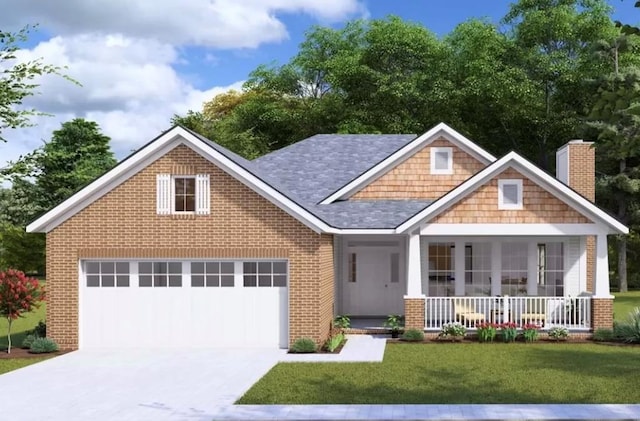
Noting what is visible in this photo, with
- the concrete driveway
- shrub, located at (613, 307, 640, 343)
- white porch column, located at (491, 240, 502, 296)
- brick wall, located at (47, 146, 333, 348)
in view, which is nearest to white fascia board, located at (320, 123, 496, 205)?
white porch column, located at (491, 240, 502, 296)

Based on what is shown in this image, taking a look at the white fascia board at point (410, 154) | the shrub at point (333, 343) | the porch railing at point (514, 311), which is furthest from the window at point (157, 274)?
the porch railing at point (514, 311)

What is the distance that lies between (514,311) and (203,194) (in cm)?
976

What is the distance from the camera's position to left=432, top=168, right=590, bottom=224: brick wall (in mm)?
19766

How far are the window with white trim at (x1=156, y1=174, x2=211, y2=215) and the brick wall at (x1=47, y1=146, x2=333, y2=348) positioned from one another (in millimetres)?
152

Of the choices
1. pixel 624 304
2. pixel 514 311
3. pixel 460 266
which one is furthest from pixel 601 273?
pixel 624 304

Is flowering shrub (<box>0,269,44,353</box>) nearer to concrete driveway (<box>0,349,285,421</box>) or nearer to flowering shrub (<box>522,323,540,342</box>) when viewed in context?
concrete driveway (<box>0,349,285,421</box>)

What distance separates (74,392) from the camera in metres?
13.0

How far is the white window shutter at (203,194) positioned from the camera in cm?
1831

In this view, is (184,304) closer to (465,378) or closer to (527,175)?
(465,378)

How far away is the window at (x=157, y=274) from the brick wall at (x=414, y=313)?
20.9 ft

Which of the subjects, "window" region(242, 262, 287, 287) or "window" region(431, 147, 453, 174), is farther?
"window" region(431, 147, 453, 174)

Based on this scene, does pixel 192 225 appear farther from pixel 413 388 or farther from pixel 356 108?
pixel 356 108

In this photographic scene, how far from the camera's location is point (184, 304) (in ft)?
60.6

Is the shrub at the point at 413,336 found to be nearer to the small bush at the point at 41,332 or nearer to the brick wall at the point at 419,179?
the brick wall at the point at 419,179
